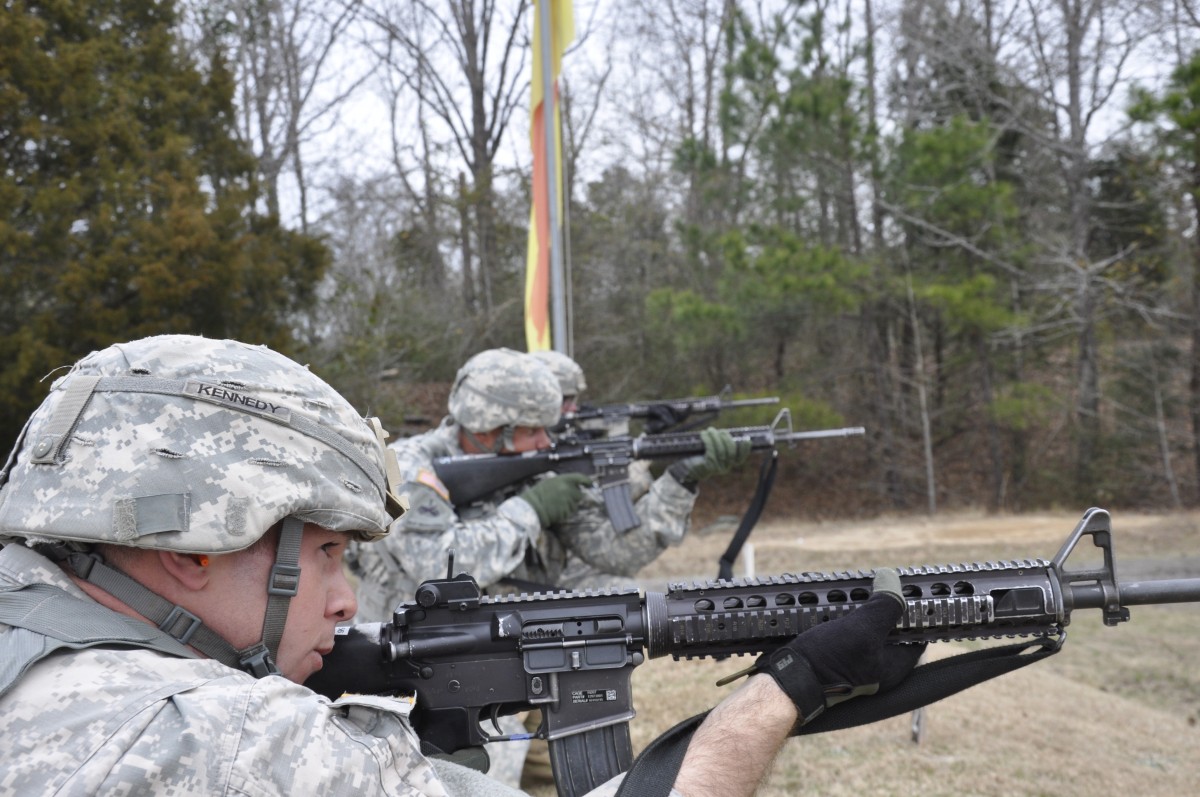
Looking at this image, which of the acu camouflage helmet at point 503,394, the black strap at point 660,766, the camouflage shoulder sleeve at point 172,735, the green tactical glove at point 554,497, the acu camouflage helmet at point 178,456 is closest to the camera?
the camouflage shoulder sleeve at point 172,735

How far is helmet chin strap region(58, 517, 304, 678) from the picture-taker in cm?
159

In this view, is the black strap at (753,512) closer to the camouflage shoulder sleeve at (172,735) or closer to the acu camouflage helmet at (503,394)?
the acu camouflage helmet at (503,394)

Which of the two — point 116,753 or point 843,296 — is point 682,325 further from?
point 116,753

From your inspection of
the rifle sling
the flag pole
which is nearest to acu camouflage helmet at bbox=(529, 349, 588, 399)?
the flag pole

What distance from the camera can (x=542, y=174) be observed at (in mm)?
9297

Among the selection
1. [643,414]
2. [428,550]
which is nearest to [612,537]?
[428,550]

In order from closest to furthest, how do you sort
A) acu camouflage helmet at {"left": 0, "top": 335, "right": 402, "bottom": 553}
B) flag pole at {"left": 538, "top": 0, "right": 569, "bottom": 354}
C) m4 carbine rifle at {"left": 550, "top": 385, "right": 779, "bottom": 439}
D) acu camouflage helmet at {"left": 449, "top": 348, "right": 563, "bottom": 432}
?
acu camouflage helmet at {"left": 0, "top": 335, "right": 402, "bottom": 553} < acu camouflage helmet at {"left": 449, "top": 348, "right": 563, "bottom": 432} < flag pole at {"left": 538, "top": 0, "right": 569, "bottom": 354} < m4 carbine rifle at {"left": 550, "top": 385, "right": 779, "bottom": 439}

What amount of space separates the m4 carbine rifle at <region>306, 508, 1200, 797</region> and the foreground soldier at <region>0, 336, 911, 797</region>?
1.51ft

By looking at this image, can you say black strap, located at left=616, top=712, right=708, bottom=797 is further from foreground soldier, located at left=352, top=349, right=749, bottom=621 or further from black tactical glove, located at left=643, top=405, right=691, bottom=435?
black tactical glove, located at left=643, top=405, right=691, bottom=435

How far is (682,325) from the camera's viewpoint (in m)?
19.4

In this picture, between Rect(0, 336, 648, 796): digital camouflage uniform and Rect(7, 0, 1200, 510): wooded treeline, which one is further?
Rect(7, 0, 1200, 510): wooded treeline

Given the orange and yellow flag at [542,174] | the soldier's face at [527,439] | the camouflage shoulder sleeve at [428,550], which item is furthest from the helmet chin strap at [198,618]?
the orange and yellow flag at [542,174]

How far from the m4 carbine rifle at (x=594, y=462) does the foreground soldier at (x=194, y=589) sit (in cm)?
285

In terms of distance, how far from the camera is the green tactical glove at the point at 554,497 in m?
4.80
